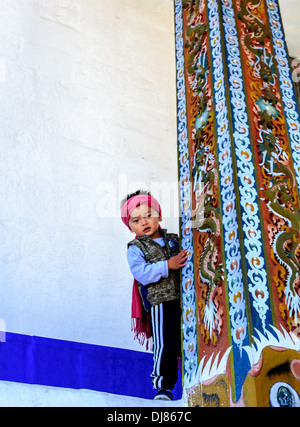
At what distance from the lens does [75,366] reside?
3373 millimetres

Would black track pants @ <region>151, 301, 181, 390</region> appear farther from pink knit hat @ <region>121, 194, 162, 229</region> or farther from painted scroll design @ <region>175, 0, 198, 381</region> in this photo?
pink knit hat @ <region>121, 194, 162, 229</region>

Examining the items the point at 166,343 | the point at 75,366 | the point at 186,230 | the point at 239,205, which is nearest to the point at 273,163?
→ the point at 239,205

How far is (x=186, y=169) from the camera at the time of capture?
2.94 meters

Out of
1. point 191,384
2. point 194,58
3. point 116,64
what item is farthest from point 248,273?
point 116,64

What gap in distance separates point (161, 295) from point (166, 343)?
8.2 inches

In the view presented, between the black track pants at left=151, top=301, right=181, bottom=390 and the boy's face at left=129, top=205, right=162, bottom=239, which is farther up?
the boy's face at left=129, top=205, right=162, bottom=239

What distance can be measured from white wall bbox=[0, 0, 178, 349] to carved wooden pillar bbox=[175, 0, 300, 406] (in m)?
1.06

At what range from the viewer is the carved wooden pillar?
7.38ft

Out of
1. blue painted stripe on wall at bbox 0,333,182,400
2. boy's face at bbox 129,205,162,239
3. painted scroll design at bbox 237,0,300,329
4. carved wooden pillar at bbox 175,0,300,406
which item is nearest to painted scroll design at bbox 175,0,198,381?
carved wooden pillar at bbox 175,0,300,406

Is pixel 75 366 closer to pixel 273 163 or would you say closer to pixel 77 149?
pixel 77 149

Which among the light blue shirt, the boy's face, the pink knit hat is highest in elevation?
the pink knit hat

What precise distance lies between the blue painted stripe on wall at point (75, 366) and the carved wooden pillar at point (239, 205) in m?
0.97

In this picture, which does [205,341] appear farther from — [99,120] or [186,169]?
[99,120]
